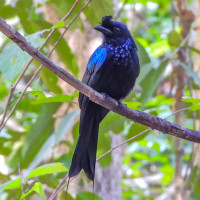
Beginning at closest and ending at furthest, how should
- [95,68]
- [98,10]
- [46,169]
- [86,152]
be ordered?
[46,169]
[86,152]
[95,68]
[98,10]

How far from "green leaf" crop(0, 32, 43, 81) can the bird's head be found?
0.60 meters

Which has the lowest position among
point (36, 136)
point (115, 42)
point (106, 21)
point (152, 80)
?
point (36, 136)

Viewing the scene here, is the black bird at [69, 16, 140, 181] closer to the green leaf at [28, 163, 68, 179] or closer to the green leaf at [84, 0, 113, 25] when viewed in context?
the green leaf at [84, 0, 113, 25]

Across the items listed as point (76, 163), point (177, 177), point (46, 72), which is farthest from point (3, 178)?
point (177, 177)

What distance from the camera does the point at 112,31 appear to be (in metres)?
2.79

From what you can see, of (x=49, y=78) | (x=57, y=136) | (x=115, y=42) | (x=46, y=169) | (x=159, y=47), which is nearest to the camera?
(x=46, y=169)

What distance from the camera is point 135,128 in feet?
9.34

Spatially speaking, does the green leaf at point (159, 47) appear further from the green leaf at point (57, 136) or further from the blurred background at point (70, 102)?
the green leaf at point (57, 136)

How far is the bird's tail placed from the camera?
2.40 m

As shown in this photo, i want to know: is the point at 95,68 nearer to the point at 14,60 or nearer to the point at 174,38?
the point at 14,60

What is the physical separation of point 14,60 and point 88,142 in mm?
680

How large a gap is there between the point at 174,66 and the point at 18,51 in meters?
1.96

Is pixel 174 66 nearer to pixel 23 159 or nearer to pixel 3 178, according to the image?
pixel 23 159

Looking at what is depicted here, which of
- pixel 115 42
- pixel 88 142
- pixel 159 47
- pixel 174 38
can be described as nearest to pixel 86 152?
pixel 88 142
